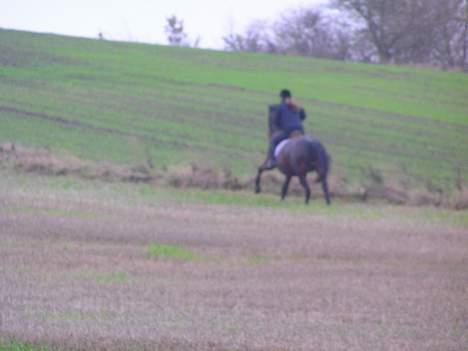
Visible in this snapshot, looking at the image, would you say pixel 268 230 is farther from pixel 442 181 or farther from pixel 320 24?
pixel 320 24

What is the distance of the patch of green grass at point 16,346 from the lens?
8.41 metres

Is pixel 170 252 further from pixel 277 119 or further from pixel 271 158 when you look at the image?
pixel 271 158

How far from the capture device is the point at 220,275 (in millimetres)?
13031

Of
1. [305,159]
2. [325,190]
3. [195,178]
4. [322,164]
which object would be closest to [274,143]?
[305,159]

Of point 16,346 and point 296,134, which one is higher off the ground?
point 296,134

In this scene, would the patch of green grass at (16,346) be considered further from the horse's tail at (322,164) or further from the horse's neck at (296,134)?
the horse's neck at (296,134)

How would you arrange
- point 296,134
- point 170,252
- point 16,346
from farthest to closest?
1. point 296,134
2. point 170,252
3. point 16,346

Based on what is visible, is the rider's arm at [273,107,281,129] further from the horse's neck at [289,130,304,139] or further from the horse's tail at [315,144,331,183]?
the horse's tail at [315,144,331,183]

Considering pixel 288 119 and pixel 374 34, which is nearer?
pixel 288 119

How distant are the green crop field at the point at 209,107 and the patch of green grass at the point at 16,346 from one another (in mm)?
18009

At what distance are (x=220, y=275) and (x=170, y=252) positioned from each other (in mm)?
1906

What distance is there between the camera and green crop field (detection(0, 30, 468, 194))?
1171 inches

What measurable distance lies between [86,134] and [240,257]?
16.4m

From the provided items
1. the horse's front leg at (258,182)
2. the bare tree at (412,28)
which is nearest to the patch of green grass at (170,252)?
the bare tree at (412,28)
